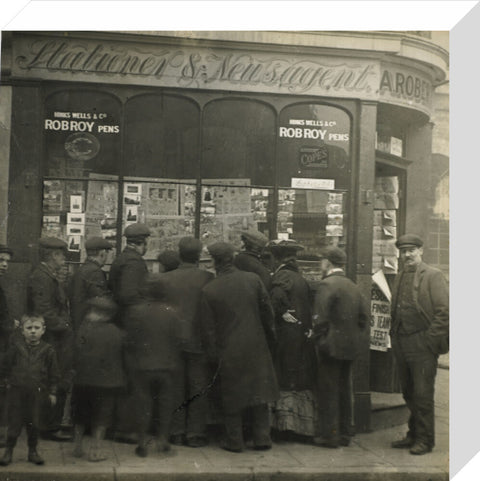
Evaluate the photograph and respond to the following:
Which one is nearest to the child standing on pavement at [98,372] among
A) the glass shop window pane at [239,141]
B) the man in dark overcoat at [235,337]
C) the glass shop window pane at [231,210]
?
the man in dark overcoat at [235,337]

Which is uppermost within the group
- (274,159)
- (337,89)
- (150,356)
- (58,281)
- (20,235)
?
(337,89)

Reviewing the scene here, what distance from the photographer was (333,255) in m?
6.00

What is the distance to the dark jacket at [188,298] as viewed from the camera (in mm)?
5676

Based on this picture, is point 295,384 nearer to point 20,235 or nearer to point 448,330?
point 448,330

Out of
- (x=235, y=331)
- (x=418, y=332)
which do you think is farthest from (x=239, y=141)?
(x=418, y=332)

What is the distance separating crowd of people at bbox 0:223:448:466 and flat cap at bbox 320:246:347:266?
0.18 metres

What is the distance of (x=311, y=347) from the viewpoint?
602 centimetres

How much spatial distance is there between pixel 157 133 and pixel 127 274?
1137 millimetres

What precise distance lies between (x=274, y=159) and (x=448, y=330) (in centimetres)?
192

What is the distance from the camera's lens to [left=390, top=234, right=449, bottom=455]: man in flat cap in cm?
575

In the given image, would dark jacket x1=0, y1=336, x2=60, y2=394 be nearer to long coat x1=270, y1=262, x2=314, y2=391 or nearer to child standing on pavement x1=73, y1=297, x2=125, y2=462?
child standing on pavement x1=73, y1=297, x2=125, y2=462

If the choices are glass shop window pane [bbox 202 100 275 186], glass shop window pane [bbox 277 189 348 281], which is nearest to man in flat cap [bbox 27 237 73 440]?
glass shop window pane [bbox 202 100 275 186]

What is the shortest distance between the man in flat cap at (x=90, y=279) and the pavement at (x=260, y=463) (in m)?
1.03

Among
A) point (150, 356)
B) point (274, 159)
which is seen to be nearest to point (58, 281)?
A: point (150, 356)
